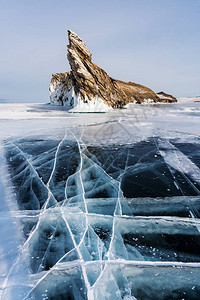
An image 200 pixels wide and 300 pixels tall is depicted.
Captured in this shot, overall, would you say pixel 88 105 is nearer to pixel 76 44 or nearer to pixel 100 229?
pixel 76 44

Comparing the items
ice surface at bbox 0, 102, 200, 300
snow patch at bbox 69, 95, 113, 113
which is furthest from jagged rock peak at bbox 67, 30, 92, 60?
ice surface at bbox 0, 102, 200, 300

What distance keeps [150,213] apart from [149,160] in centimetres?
174

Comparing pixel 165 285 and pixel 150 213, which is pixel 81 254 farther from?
pixel 150 213

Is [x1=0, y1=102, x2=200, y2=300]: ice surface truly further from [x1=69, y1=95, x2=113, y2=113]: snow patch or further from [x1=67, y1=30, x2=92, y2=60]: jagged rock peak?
[x1=67, y1=30, x2=92, y2=60]: jagged rock peak

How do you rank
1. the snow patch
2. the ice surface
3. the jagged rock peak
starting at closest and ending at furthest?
the ice surface
the jagged rock peak
the snow patch

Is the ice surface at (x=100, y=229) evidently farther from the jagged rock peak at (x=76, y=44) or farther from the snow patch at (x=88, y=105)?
the jagged rock peak at (x=76, y=44)

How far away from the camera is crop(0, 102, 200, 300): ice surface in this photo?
1.27 m

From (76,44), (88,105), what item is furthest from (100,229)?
(76,44)

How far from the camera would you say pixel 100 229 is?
1821 mm

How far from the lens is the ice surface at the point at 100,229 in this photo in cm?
127

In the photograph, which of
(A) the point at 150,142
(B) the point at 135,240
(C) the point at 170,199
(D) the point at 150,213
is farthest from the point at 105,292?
(A) the point at 150,142

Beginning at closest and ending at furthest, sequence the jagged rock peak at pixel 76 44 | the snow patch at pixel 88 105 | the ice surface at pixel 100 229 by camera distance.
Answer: the ice surface at pixel 100 229, the jagged rock peak at pixel 76 44, the snow patch at pixel 88 105

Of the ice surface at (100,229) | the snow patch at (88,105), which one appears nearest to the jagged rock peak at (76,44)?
the snow patch at (88,105)

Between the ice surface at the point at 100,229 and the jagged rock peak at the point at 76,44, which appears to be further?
the jagged rock peak at the point at 76,44
